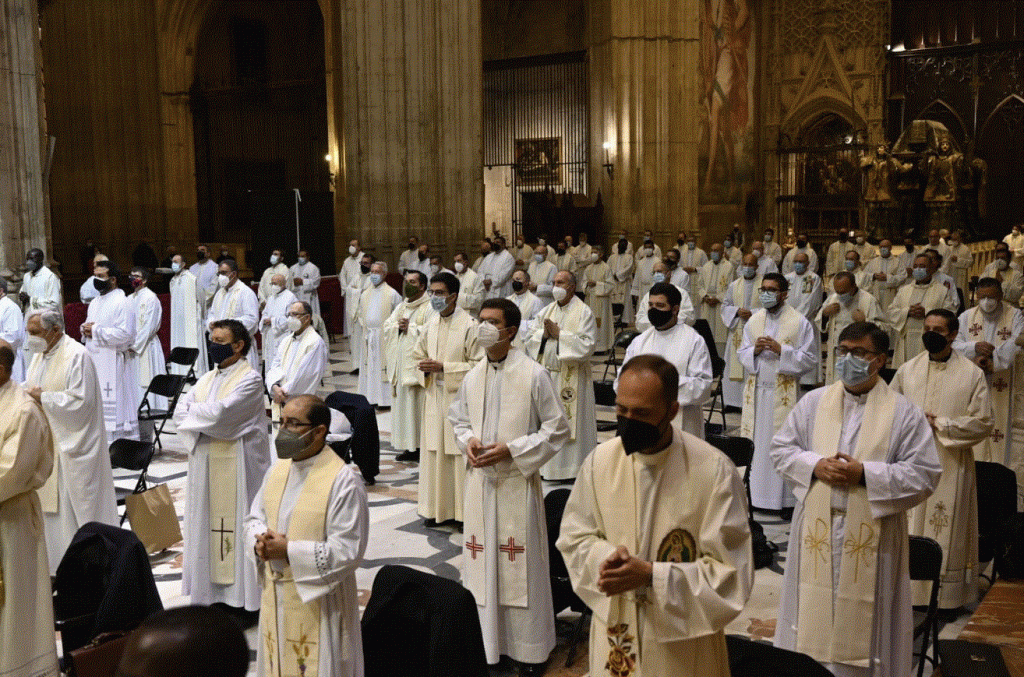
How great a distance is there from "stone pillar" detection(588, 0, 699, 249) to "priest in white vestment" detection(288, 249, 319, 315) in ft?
35.5

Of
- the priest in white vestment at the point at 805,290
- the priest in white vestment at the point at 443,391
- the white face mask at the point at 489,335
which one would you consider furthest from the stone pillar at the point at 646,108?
the white face mask at the point at 489,335

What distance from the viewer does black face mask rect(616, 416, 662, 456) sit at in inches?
147

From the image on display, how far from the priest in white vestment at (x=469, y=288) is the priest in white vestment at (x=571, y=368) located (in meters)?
5.42

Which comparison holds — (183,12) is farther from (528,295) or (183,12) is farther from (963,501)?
(963,501)

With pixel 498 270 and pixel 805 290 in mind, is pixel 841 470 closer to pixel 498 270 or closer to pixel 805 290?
pixel 805 290

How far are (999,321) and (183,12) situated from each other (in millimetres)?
24899

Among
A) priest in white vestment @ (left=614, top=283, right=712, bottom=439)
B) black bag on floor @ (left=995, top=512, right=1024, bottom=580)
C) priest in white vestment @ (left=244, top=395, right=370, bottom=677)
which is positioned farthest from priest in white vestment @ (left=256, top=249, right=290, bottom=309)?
priest in white vestment @ (left=244, top=395, right=370, bottom=677)

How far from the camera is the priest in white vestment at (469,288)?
16750 millimetres

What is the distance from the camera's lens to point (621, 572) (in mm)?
3555

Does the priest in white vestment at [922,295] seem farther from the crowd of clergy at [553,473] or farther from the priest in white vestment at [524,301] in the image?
the priest in white vestment at [524,301]

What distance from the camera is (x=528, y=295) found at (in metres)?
13.2

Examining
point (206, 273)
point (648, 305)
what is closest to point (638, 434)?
point (648, 305)

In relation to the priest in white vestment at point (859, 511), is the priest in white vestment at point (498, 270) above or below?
above

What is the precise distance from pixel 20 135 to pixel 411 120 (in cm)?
890
